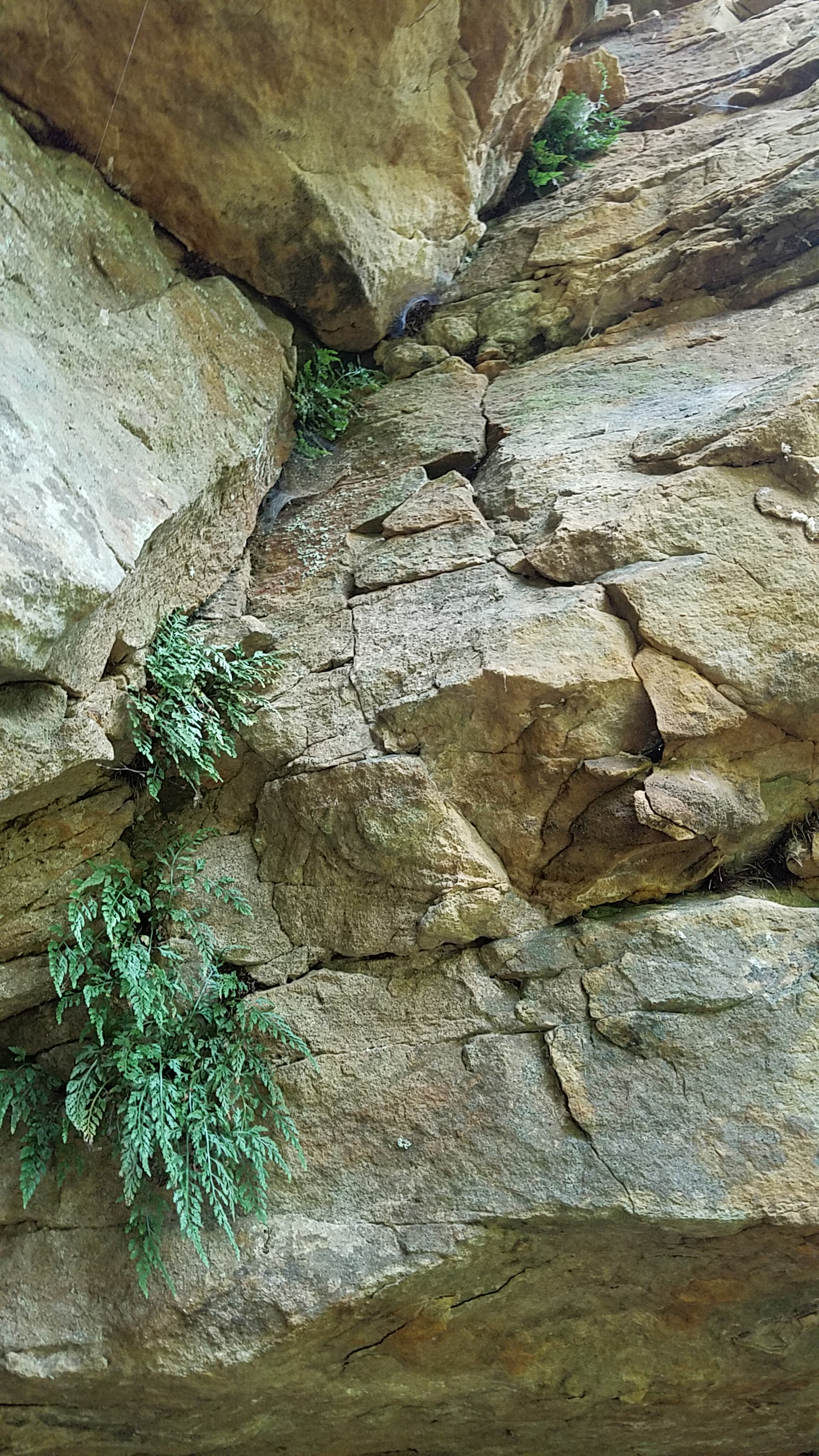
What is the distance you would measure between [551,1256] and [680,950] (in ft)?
4.74

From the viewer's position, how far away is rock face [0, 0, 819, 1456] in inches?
149

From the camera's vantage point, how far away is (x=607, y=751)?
4227 millimetres

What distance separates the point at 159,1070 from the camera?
4.02 metres

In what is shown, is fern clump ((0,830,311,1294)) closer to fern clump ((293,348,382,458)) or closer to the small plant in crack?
fern clump ((293,348,382,458))

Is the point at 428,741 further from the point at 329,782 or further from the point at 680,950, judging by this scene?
the point at 680,950

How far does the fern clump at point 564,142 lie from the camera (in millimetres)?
7195

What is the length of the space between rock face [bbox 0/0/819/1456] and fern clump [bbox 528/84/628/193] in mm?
3265

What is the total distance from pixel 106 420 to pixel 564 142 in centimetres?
529

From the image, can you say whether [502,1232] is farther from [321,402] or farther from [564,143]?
[564,143]

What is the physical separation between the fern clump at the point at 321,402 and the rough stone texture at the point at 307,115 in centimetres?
21

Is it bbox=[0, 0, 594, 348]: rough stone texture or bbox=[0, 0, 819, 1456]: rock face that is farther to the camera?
bbox=[0, 0, 594, 348]: rough stone texture

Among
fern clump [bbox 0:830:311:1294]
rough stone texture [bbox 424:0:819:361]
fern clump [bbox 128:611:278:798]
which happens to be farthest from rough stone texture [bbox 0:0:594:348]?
fern clump [bbox 0:830:311:1294]

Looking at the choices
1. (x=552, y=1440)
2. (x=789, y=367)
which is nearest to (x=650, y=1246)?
(x=552, y=1440)

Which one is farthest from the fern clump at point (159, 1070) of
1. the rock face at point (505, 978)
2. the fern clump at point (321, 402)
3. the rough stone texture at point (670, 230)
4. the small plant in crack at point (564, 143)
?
the small plant in crack at point (564, 143)
